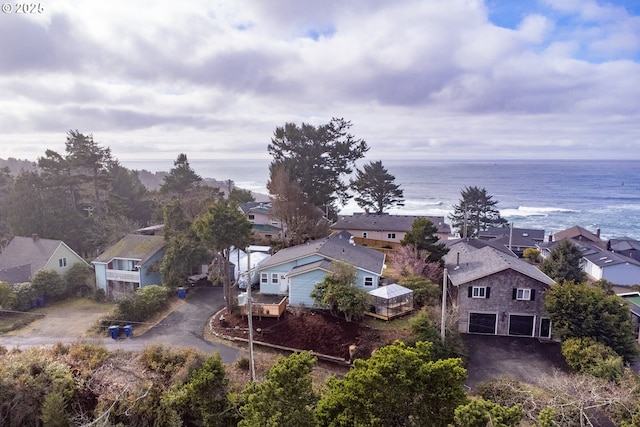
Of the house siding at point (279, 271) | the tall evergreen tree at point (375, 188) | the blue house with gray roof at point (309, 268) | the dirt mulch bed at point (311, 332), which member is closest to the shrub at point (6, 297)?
the dirt mulch bed at point (311, 332)

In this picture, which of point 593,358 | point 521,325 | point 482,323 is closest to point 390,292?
point 482,323

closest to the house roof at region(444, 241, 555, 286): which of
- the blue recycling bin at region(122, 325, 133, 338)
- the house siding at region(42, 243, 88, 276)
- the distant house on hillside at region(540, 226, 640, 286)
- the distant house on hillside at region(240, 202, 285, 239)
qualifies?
the distant house on hillside at region(540, 226, 640, 286)

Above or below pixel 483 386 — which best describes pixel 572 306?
above

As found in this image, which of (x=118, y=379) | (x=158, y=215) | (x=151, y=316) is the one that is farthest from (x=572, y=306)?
(x=158, y=215)

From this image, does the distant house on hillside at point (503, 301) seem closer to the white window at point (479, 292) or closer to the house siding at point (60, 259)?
the white window at point (479, 292)

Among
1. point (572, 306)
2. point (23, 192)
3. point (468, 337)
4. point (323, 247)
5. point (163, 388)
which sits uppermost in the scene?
point (23, 192)

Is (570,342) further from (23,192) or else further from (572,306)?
(23,192)

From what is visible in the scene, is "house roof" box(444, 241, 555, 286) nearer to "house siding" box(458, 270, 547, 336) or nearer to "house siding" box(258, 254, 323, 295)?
"house siding" box(458, 270, 547, 336)
